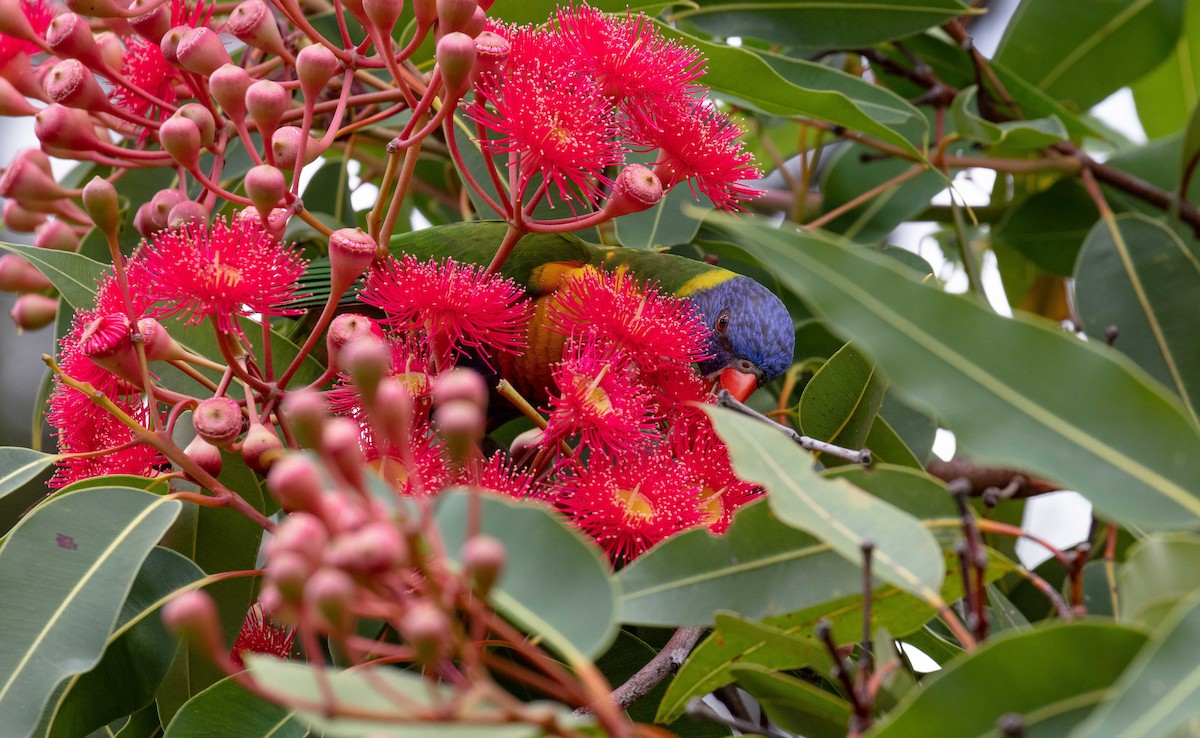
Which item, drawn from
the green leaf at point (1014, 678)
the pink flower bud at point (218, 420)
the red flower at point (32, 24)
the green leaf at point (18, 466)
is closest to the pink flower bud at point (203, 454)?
the pink flower bud at point (218, 420)

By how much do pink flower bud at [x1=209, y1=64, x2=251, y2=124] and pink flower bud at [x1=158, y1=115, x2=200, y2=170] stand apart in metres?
0.04

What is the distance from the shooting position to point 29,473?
4.07 ft

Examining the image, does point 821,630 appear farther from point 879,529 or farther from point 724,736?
point 724,736

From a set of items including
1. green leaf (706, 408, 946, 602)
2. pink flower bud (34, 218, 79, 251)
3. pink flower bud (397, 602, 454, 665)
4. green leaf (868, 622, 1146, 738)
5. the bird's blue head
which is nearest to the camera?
pink flower bud (397, 602, 454, 665)

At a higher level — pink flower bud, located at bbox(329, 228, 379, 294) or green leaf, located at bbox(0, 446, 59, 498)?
pink flower bud, located at bbox(329, 228, 379, 294)

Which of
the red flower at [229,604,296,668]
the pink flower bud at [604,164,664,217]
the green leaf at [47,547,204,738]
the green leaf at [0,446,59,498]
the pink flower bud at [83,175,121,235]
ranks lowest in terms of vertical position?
the red flower at [229,604,296,668]

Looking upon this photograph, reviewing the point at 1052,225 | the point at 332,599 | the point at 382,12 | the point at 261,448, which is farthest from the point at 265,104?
the point at 1052,225

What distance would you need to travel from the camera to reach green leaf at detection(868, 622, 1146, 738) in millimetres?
702

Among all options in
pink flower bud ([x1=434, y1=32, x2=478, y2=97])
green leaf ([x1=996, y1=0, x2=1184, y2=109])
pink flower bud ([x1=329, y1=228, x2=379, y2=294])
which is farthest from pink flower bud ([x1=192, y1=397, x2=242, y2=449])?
green leaf ([x1=996, y1=0, x2=1184, y2=109])

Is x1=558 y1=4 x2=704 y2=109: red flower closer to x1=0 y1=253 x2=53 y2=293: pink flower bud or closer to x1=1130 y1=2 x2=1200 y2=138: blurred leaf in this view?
x1=0 y1=253 x2=53 y2=293: pink flower bud

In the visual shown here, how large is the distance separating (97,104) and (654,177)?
71 centimetres

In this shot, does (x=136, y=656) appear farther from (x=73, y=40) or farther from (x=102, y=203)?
(x=73, y=40)

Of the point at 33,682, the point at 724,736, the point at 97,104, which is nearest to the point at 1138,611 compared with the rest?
the point at 724,736

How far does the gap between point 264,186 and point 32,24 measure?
0.66 meters
